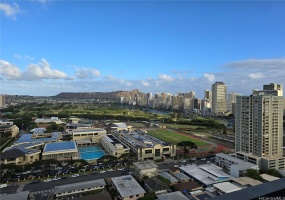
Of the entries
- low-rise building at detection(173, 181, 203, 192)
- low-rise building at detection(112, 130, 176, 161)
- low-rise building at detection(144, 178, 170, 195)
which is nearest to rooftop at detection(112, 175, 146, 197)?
low-rise building at detection(144, 178, 170, 195)

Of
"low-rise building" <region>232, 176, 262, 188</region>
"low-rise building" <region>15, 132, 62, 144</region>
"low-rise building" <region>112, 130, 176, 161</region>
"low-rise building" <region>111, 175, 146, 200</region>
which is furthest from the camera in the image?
"low-rise building" <region>15, 132, 62, 144</region>

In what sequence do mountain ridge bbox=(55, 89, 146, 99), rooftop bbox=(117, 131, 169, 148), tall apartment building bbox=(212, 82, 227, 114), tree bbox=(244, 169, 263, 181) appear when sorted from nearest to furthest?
1. tree bbox=(244, 169, 263, 181)
2. rooftop bbox=(117, 131, 169, 148)
3. tall apartment building bbox=(212, 82, 227, 114)
4. mountain ridge bbox=(55, 89, 146, 99)

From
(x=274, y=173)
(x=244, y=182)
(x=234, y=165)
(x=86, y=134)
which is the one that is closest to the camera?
(x=244, y=182)

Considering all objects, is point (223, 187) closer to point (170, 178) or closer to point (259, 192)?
point (170, 178)

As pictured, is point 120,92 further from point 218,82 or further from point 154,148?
point 154,148

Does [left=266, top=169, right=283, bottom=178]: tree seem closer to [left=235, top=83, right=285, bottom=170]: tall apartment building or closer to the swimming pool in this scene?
[left=235, top=83, right=285, bottom=170]: tall apartment building

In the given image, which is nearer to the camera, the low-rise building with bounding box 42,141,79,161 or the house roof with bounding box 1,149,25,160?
the house roof with bounding box 1,149,25,160

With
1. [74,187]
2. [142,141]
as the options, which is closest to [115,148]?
[142,141]

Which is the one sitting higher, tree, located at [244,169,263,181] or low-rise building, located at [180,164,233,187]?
tree, located at [244,169,263,181]
